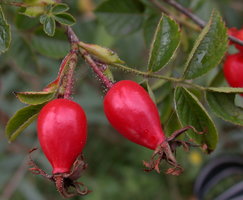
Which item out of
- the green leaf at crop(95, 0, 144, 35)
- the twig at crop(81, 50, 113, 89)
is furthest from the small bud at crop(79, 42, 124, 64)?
the green leaf at crop(95, 0, 144, 35)

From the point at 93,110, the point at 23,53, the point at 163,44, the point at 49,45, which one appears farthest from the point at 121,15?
the point at 93,110

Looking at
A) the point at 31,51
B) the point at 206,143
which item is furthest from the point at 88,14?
the point at 206,143

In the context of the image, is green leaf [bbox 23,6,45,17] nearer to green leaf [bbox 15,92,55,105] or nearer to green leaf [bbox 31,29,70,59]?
green leaf [bbox 15,92,55,105]

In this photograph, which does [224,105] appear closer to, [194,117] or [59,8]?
[194,117]

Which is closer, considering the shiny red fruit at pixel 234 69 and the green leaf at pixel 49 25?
the green leaf at pixel 49 25

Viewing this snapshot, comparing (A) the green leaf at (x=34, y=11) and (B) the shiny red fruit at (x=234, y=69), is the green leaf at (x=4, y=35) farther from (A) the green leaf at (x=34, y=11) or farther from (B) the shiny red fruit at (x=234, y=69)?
(B) the shiny red fruit at (x=234, y=69)

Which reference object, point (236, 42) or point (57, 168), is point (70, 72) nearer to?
point (57, 168)

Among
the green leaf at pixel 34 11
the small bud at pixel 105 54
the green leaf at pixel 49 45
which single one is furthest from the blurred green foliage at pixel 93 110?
the green leaf at pixel 34 11
